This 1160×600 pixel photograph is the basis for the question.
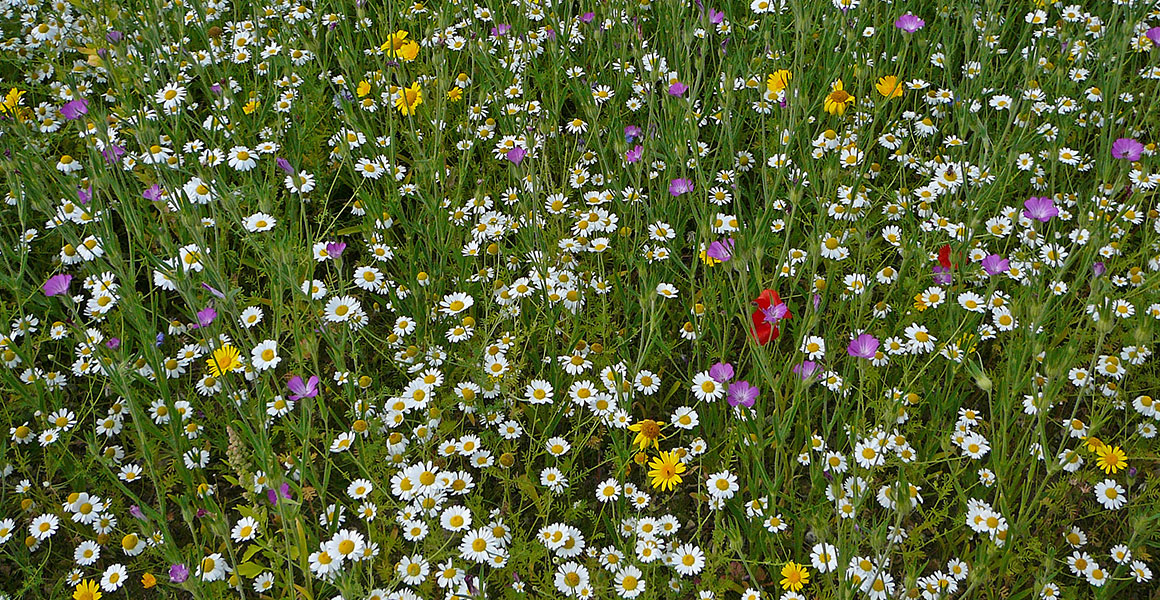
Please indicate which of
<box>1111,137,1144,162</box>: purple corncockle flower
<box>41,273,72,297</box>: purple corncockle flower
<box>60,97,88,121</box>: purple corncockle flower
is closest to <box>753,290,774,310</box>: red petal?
<box>1111,137,1144,162</box>: purple corncockle flower

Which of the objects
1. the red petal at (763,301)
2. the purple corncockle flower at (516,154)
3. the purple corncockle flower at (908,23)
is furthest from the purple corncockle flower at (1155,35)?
the purple corncockle flower at (516,154)

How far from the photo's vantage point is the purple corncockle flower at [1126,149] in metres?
2.30

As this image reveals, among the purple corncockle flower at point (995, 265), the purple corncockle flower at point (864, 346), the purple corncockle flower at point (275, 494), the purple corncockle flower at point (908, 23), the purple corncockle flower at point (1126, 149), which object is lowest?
the purple corncockle flower at point (275, 494)

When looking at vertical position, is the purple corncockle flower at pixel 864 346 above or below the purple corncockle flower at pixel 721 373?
above

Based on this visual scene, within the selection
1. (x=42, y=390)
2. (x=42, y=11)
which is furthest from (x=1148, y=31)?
(x=42, y=11)

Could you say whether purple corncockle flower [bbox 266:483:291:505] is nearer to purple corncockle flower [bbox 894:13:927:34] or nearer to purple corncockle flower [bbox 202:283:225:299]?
purple corncockle flower [bbox 202:283:225:299]

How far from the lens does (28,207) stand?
2.46m

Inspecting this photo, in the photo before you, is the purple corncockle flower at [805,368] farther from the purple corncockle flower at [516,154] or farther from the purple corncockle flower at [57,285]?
the purple corncockle flower at [57,285]

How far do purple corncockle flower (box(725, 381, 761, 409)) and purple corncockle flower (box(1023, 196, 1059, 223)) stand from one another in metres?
0.99

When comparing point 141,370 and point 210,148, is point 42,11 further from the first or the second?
point 141,370

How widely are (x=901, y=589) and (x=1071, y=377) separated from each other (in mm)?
672

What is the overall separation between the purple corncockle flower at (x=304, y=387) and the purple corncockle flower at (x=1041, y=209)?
1844 millimetres

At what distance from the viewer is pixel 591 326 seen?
82.9 inches

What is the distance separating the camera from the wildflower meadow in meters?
1.71
